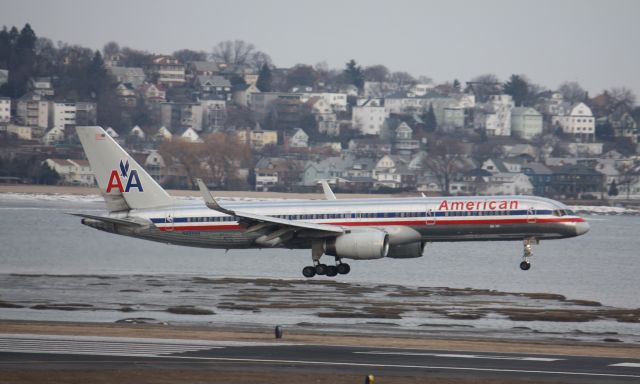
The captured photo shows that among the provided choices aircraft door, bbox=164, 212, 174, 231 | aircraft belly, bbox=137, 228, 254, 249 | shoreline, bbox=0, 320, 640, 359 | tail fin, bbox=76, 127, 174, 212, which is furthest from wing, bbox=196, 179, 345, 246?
shoreline, bbox=0, 320, 640, 359

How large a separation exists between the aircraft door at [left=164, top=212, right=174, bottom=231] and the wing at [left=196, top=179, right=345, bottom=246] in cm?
462

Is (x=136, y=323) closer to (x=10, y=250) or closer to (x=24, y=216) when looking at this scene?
(x=10, y=250)

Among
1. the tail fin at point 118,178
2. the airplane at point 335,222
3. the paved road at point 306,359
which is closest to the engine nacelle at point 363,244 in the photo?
the airplane at point 335,222

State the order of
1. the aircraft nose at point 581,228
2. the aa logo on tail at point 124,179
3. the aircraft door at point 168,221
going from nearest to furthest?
the aircraft nose at point 581,228
the aircraft door at point 168,221
the aa logo on tail at point 124,179

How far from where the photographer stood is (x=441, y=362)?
4500 cm

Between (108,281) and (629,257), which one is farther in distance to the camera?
(629,257)

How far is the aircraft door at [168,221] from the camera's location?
73.6 meters

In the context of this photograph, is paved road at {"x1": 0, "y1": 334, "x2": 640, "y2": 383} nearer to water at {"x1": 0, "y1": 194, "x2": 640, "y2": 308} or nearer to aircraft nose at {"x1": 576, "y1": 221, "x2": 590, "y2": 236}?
aircraft nose at {"x1": 576, "y1": 221, "x2": 590, "y2": 236}

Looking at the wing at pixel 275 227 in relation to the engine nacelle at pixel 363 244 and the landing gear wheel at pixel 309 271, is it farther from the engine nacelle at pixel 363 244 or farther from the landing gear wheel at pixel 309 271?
the landing gear wheel at pixel 309 271

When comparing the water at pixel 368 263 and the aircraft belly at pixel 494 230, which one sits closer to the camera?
the aircraft belly at pixel 494 230

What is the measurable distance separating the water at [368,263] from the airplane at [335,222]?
16.9 m

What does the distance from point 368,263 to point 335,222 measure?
41701mm

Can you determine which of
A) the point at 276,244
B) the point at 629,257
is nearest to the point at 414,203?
the point at 276,244

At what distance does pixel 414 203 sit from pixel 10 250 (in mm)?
53734
